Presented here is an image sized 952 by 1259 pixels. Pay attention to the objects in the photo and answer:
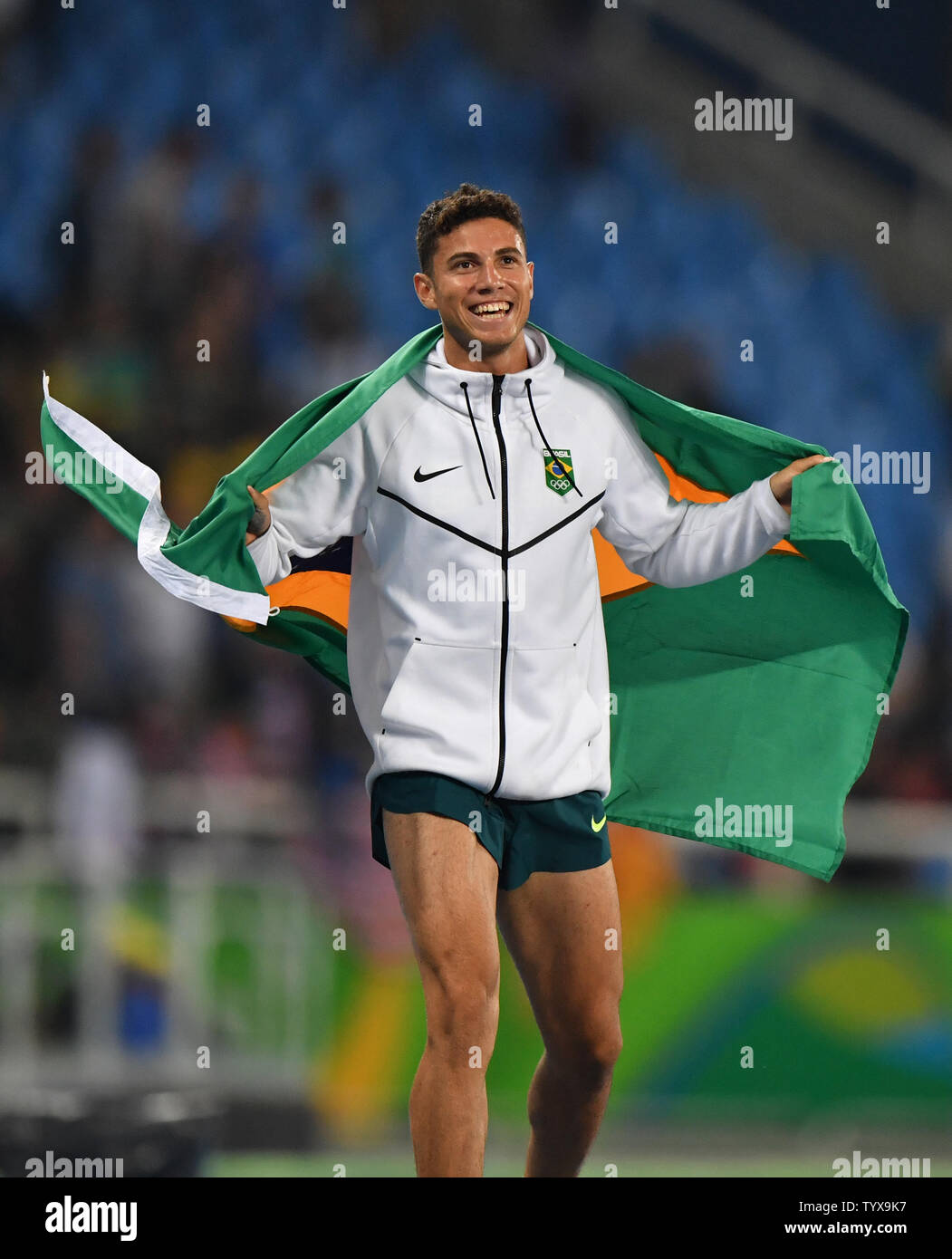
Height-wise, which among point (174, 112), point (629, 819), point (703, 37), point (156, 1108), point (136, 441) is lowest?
point (156, 1108)

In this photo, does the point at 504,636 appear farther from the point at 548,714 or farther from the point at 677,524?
the point at 677,524

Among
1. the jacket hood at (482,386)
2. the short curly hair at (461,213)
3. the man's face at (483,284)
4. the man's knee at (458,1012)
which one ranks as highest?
the short curly hair at (461,213)

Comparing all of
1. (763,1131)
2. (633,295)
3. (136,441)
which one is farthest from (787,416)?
(763,1131)

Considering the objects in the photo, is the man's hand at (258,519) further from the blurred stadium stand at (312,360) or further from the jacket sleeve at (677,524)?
the blurred stadium stand at (312,360)

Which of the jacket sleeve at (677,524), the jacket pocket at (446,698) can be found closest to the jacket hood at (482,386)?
the jacket sleeve at (677,524)

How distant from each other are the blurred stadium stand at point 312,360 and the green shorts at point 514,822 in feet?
7.40

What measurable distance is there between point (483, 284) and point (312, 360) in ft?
18.4

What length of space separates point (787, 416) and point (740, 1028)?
4109 mm

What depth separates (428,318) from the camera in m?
10.2

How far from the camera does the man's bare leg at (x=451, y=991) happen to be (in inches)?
157

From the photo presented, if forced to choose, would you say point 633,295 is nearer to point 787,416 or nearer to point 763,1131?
point 787,416

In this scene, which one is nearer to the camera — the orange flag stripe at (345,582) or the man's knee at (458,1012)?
the man's knee at (458,1012)

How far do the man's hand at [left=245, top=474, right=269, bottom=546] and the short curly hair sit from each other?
27.1 inches

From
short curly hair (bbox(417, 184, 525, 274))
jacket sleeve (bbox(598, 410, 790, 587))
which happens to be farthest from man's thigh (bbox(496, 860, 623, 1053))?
short curly hair (bbox(417, 184, 525, 274))
